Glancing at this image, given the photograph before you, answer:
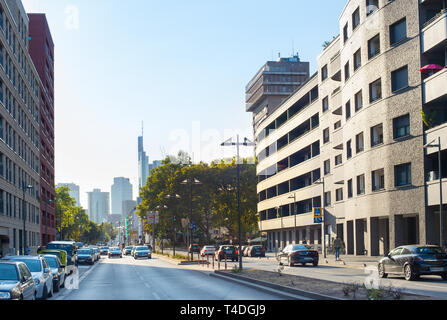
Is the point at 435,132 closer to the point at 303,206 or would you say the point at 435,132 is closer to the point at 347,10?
the point at 347,10

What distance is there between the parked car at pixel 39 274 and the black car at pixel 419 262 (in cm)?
1433

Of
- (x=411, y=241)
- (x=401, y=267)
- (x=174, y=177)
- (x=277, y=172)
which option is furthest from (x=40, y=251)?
(x=174, y=177)

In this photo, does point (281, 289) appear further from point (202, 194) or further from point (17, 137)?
point (202, 194)

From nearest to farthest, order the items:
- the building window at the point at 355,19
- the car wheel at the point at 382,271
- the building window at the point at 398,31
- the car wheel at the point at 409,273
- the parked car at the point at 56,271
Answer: the parked car at the point at 56,271 → the car wheel at the point at 409,273 → the car wheel at the point at 382,271 → the building window at the point at 398,31 → the building window at the point at 355,19

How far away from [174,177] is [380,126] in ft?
185

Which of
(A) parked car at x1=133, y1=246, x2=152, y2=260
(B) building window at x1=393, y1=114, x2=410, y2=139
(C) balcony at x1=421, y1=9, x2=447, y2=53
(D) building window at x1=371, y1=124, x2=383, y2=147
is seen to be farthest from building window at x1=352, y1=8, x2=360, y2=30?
(A) parked car at x1=133, y1=246, x2=152, y2=260

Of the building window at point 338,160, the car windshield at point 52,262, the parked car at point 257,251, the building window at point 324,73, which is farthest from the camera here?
the building window at point 324,73

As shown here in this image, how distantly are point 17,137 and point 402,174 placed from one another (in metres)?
37.6

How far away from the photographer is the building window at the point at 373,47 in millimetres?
47491

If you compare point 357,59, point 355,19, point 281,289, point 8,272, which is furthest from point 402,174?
point 8,272

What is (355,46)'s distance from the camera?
51094mm

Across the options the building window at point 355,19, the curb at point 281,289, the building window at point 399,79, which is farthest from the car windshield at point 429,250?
the building window at point 355,19

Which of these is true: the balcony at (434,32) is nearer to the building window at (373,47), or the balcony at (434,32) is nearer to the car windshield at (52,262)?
the building window at (373,47)

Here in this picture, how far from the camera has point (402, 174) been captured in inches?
1693
